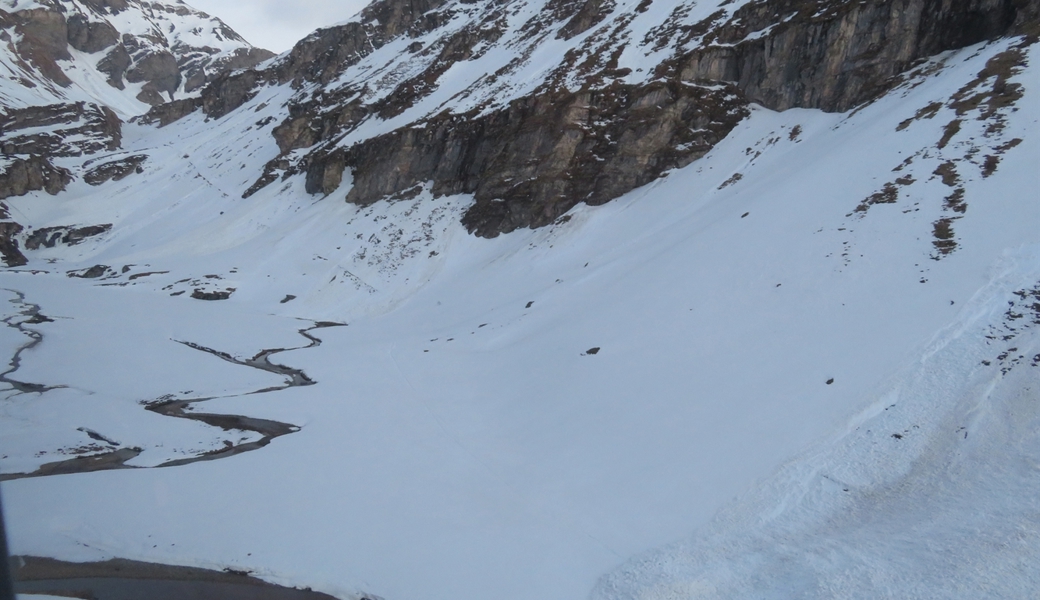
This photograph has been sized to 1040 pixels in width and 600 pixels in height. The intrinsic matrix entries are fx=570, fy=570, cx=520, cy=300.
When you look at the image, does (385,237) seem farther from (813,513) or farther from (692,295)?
(813,513)

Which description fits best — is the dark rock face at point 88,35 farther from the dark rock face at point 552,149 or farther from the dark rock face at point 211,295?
the dark rock face at point 211,295

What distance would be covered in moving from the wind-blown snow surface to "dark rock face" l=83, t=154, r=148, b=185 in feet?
234

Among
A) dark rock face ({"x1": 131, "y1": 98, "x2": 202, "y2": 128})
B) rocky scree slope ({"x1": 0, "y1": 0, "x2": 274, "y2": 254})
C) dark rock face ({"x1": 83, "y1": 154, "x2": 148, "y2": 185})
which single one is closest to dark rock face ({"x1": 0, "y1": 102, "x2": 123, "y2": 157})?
rocky scree slope ({"x1": 0, "y1": 0, "x2": 274, "y2": 254})

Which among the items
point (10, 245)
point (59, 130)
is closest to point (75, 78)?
point (59, 130)

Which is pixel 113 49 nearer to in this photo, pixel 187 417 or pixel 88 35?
pixel 88 35

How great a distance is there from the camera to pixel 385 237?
50.4 meters

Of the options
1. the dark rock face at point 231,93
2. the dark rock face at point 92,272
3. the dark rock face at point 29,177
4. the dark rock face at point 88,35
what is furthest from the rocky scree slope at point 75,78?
the dark rock face at point 231,93

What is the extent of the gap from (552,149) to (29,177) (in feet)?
285

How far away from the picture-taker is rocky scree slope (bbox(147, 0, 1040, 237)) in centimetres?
3794

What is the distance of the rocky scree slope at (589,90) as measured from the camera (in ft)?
124

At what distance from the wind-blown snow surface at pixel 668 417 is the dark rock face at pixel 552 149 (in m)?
9.22

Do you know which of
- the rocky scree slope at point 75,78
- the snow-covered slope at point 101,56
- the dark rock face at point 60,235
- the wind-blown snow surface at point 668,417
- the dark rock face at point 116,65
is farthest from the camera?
the dark rock face at point 116,65

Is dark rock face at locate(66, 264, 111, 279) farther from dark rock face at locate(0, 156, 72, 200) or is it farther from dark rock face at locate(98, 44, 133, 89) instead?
dark rock face at locate(98, 44, 133, 89)

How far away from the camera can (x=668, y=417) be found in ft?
53.3
